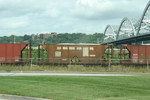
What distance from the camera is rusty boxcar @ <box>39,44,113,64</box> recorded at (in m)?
34.7

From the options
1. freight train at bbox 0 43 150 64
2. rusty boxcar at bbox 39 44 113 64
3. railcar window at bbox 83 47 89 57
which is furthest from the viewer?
railcar window at bbox 83 47 89 57

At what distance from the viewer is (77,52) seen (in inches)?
1394

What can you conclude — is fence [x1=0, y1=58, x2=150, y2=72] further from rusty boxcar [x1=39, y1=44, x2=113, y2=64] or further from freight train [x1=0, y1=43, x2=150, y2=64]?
rusty boxcar [x1=39, y1=44, x2=113, y2=64]

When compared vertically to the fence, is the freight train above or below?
above

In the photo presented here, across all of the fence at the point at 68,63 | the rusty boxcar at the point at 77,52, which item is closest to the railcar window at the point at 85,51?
the rusty boxcar at the point at 77,52

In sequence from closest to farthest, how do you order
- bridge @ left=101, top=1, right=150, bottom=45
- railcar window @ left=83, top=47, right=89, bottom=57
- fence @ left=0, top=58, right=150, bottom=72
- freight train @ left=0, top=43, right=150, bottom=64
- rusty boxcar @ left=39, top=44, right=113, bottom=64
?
fence @ left=0, top=58, right=150, bottom=72 < freight train @ left=0, top=43, right=150, bottom=64 < rusty boxcar @ left=39, top=44, right=113, bottom=64 < railcar window @ left=83, top=47, right=89, bottom=57 < bridge @ left=101, top=1, right=150, bottom=45

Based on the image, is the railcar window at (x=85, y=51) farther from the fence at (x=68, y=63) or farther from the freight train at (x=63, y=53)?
the fence at (x=68, y=63)

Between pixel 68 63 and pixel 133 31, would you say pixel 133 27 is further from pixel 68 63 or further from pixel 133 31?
pixel 68 63

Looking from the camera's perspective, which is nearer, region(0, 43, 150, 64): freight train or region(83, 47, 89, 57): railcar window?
region(0, 43, 150, 64): freight train

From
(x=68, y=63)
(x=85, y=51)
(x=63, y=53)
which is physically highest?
(x=85, y=51)

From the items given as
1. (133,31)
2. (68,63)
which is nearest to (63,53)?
(68,63)

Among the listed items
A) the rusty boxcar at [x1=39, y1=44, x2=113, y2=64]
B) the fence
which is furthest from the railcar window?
the fence

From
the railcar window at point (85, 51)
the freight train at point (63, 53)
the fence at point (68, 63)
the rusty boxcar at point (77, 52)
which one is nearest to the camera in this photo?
the fence at point (68, 63)

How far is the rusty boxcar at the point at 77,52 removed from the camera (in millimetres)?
34656
